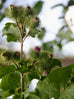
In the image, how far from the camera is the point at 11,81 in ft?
1.32

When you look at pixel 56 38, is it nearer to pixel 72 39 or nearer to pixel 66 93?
pixel 72 39

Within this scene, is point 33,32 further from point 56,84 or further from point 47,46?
point 47,46

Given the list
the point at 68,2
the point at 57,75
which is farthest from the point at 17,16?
the point at 68,2

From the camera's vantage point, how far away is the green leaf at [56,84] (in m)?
0.34

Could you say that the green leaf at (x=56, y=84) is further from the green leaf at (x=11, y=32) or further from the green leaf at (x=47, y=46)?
the green leaf at (x=47, y=46)

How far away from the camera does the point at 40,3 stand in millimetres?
898

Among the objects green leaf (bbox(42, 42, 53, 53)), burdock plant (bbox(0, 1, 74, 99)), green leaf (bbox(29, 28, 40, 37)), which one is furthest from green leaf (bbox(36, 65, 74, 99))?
green leaf (bbox(42, 42, 53, 53))

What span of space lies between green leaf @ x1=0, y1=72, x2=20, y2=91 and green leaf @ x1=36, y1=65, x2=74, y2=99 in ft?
0.25

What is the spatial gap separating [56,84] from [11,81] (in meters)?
0.11

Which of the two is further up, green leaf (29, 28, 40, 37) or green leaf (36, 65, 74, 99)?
green leaf (29, 28, 40, 37)

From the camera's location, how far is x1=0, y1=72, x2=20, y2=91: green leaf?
0.39 meters

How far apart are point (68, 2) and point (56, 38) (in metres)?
0.24

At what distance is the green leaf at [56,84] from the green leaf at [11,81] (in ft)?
0.25

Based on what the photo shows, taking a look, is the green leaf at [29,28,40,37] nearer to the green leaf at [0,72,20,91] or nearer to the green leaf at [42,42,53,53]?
the green leaf at [0,72,20,91]
